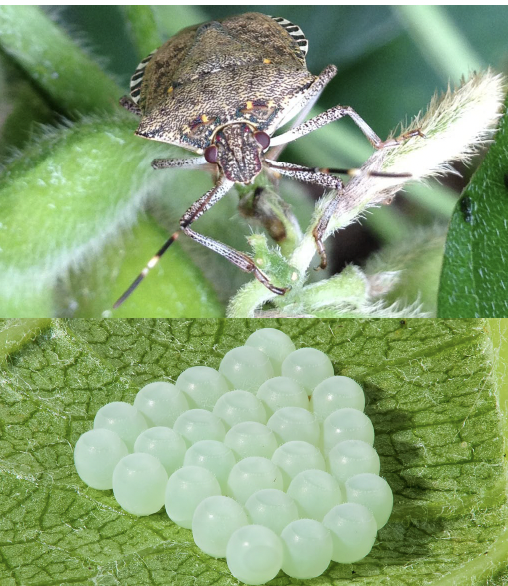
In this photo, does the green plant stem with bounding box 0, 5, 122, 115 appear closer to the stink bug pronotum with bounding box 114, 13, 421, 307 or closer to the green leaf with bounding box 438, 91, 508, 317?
the stink bug pronotum with bounding box 114, 13, 421, 307

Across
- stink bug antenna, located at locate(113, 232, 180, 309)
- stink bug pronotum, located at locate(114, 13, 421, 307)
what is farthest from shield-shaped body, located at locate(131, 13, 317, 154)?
stink bug antenna, located at locate(113, 232, 180, 309)

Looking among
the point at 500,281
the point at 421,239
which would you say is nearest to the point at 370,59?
the point at 421,239

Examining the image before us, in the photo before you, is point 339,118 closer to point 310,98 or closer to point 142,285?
point 310,98

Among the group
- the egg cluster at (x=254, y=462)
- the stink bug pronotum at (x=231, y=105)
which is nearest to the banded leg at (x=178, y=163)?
the stink bug pronotum at (x=231, y=105)

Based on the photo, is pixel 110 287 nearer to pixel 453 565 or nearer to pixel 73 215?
pixel 73 215

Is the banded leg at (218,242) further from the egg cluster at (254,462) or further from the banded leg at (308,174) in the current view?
the egg cluster at (254,462)

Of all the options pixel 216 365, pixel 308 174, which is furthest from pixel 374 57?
pixel 216 365

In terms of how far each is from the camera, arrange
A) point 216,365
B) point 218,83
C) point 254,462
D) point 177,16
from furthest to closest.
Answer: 1. point 177,16
2. point 218,83
3. point 216,365
4. point 254,462
